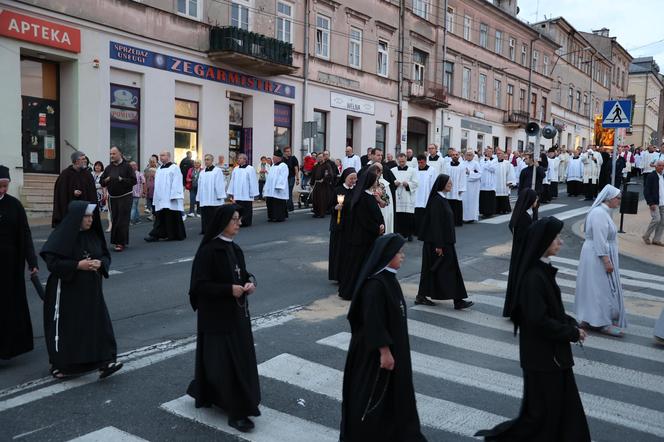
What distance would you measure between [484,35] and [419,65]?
8.99 metres

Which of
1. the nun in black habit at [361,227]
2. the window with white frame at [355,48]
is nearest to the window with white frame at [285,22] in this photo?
the window with white frame at [355,48]

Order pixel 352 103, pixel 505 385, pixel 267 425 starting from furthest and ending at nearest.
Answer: pixel 352 103 < pixel 505 385 < pixel 267 425

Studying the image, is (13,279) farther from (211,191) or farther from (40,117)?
(40,117)

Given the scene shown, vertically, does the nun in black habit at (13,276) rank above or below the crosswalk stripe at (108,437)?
above

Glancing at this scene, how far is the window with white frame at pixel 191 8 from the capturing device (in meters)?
22.6

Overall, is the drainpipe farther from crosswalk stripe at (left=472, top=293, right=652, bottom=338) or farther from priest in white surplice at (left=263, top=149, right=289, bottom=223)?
crosswalk stripe at (left=472, top=293, right=652, bottom=338)

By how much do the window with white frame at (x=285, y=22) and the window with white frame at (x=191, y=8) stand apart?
4201 mm

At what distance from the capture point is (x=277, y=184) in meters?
18.2

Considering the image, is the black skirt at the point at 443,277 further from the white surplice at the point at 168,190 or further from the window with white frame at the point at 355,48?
the window with white frame at the point at 355,48

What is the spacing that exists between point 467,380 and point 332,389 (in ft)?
4.38

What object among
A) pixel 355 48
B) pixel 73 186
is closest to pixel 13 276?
pixel 73 186

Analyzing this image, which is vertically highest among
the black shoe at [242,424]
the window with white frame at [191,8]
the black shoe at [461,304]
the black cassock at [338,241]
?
the window with white frame at [191,8]

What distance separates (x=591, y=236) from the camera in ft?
26.2

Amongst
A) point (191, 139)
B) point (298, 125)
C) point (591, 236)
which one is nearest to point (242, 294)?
point (591, 236)
